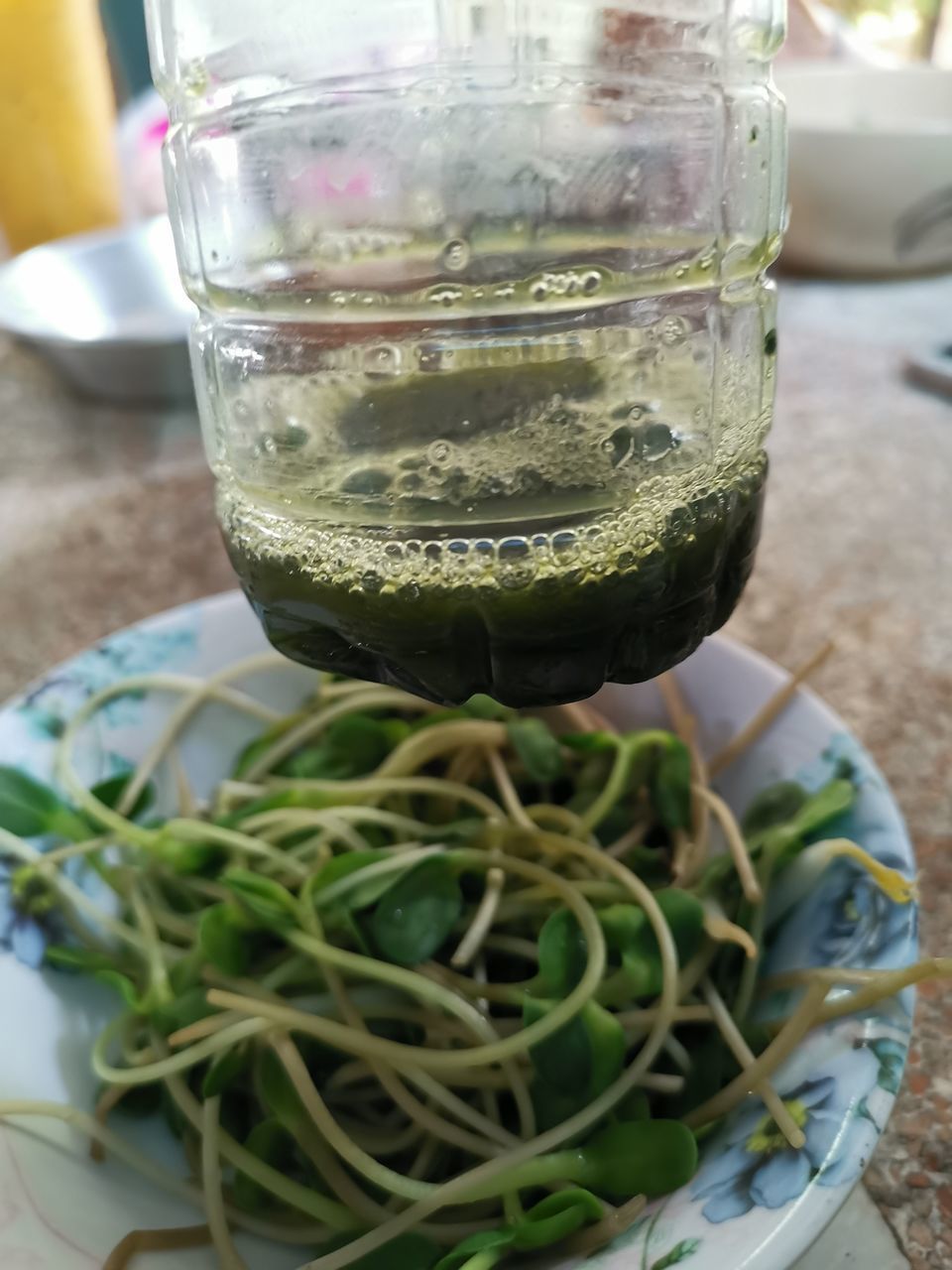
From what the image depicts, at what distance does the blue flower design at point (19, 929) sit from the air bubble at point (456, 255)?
1.08 feet

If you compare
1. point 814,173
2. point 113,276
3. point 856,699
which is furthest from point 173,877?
point 814,173

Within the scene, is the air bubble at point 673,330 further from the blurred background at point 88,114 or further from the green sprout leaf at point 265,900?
the blurred background at point 88,114

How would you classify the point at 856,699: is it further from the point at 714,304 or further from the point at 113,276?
the point at 113,276

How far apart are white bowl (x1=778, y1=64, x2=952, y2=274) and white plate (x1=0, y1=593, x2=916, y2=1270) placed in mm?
881

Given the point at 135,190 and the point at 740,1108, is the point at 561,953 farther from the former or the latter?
the point at 135,190

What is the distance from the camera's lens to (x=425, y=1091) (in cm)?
42

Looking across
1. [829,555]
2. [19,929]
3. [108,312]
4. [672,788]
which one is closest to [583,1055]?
[672,788]

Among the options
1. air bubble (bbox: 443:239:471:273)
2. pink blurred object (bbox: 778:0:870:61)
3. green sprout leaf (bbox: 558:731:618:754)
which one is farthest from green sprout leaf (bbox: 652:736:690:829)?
pink blurred object (bbox: 778:0:870:61)

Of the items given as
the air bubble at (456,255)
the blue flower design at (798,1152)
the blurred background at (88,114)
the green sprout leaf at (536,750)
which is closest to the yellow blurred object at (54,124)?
the blurred background at (88,114)

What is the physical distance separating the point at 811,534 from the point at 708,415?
1.61 ft

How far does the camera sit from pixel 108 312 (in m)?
1.08

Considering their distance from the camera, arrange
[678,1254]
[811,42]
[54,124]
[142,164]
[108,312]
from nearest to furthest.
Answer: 1. [678,1254]
2. [108,312]
3. [54,124]
4. [142,164]
5. [811,42]

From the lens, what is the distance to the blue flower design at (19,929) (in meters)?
0.44

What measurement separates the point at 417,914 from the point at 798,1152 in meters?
0.17
